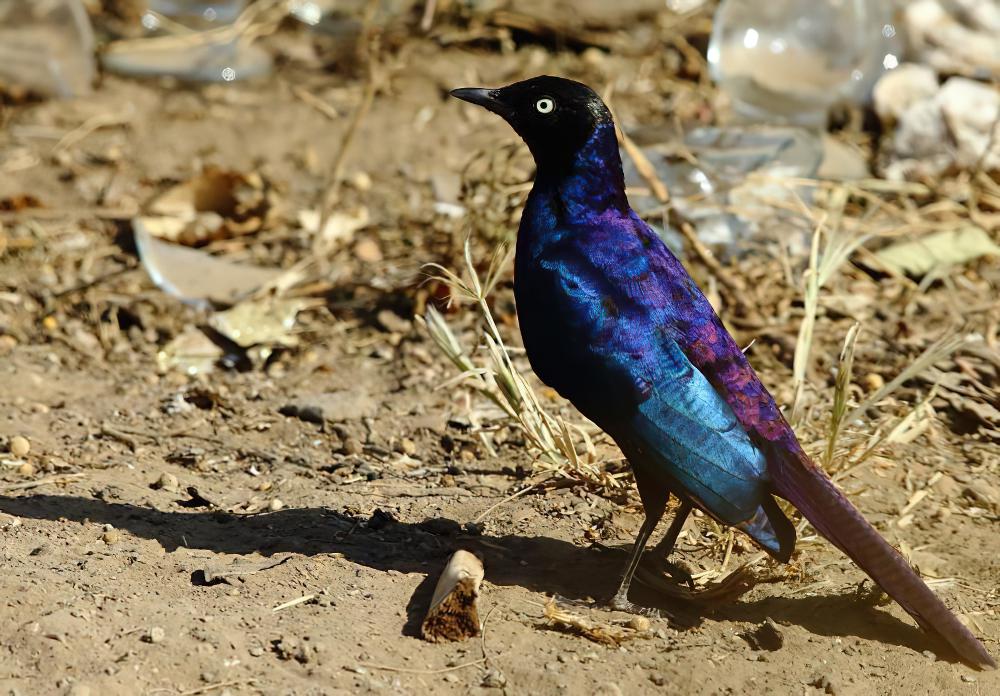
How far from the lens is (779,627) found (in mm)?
3264

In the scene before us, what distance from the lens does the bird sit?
3.05m

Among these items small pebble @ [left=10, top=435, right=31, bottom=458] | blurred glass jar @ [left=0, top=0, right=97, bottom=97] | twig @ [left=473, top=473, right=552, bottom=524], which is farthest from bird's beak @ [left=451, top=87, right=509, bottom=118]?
blurred glass jar @ [left=0, top=0, right=97, bottom=97]

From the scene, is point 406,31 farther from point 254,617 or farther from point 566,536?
point 254,617

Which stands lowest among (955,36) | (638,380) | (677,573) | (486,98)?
(677,573)

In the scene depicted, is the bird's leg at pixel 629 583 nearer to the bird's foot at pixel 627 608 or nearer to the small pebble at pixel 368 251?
the bird's foot at pixel 627 608

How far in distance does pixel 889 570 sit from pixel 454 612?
3.34 ft

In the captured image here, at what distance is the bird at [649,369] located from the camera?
305cm

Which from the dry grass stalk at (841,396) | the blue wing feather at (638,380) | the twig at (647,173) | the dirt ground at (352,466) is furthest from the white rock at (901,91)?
the blue wing feather at (638,380)

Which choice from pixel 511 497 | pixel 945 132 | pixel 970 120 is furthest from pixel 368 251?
pixel 970 120

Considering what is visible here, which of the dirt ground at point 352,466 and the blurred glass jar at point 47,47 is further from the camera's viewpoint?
the blurred glass jar at point 47,47

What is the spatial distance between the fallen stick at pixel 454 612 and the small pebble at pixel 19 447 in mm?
1562

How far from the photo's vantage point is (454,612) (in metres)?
3.02

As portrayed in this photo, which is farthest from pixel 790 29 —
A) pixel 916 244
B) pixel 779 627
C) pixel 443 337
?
pixel 779 627

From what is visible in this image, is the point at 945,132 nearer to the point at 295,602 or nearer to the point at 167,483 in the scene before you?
the point at 167,483
